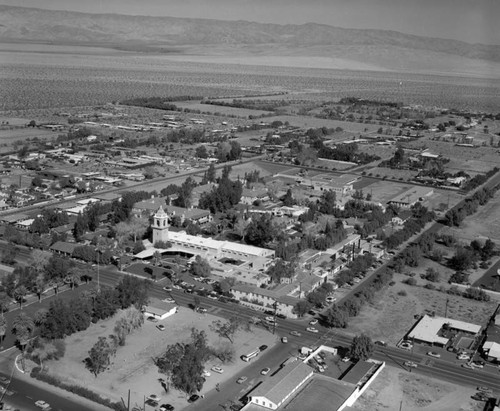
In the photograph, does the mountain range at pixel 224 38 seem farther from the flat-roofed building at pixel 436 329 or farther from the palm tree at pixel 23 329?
the palm tree at pixel 23 329

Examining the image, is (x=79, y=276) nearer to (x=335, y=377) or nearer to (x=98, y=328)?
(x=98, y=328)

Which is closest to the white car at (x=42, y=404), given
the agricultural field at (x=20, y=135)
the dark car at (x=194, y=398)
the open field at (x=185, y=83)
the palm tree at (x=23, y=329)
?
the palm tree at (x=23, y=329)

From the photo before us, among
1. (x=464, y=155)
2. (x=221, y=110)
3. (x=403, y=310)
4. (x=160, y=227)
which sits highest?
(x=160, y=227)

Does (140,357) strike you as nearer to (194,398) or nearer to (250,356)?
(194,398)

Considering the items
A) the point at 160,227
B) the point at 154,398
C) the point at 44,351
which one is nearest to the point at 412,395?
the point at 154,398

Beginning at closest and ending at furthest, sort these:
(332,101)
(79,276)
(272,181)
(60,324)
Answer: (60,324) → (79,276) → (272,181) → (332,101)

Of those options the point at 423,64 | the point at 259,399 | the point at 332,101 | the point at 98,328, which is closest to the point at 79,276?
the point at 98,328
